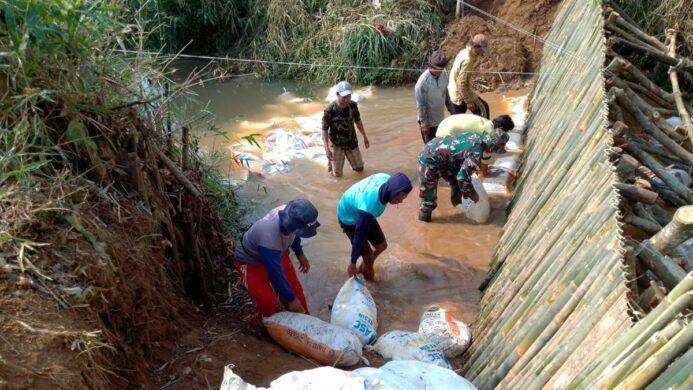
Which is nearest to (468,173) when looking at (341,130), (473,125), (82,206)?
(473,125)

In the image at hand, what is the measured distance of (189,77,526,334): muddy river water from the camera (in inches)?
189

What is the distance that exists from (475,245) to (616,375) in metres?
3.57

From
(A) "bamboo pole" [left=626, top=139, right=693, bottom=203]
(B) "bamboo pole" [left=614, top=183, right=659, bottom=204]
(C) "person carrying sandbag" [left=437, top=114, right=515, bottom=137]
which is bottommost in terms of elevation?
(C) "person carrying sandbag" [left=437, top=114, right=515, bottom=137]

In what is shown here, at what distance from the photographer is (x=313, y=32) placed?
10.7 meters

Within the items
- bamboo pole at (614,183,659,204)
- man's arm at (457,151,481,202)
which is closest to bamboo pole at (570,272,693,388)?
bamboo pole at (614,183,659,204)

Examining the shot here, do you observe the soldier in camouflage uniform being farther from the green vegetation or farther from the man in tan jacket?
the green vegetation

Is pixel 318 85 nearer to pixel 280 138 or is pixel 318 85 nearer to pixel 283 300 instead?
pixel 280 138

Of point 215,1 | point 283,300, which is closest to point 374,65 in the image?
point 215,1

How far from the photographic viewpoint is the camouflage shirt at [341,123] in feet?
20.7

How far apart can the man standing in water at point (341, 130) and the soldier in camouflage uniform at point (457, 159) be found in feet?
4.21

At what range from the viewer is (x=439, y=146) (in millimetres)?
5281

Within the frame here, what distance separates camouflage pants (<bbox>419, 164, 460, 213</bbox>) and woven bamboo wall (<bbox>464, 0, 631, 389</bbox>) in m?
0.65

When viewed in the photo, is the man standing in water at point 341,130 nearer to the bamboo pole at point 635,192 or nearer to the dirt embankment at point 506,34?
the dirt embankment at point 506,34

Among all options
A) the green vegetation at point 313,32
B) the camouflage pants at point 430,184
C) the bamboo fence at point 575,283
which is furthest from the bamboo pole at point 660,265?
the green vegetation at point 313,32
